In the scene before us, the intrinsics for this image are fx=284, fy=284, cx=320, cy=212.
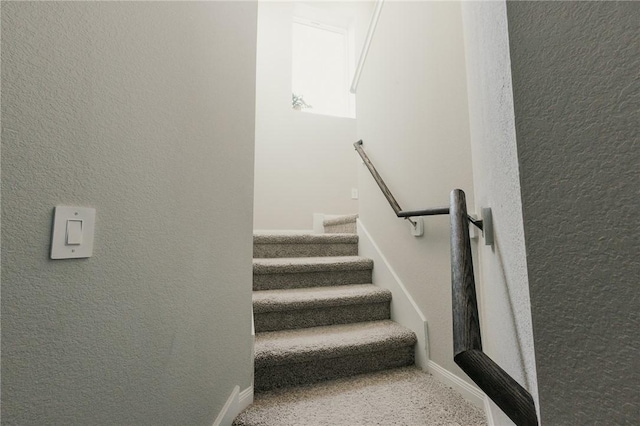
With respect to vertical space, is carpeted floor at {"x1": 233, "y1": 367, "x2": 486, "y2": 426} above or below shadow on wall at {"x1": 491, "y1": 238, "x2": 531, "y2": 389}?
below

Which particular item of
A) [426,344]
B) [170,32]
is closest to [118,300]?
[170,32]

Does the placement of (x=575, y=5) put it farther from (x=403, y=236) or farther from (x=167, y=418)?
(x=403, y=236)

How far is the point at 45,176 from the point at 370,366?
4.86 feet

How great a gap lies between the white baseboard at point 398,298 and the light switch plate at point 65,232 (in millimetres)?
1480

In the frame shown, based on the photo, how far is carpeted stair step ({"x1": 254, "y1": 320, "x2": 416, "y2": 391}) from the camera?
4.31 feet

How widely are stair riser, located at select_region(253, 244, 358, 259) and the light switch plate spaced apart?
153 cm

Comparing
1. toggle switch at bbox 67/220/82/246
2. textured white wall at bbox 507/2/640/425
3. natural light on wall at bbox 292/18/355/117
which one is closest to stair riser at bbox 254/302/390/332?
toggle switch at bbox 67/220/82/246

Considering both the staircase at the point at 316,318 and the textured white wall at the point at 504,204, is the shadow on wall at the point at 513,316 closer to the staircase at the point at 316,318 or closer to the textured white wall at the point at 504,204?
the textured white wall at the point at 504,204

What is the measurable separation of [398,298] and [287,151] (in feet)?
7.23

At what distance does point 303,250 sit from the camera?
2230 millimetres

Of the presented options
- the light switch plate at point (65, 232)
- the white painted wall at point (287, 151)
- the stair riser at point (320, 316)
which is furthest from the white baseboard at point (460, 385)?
the white painted wall at point (287, 151)

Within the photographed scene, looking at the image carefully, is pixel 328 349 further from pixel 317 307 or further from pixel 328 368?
pixel 317 307

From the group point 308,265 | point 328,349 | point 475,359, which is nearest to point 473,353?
point 475,359

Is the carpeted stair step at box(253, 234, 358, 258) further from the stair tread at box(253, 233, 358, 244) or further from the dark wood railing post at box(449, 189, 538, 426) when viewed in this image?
the dark wood railing post at box(449, 189, 538, 426)
